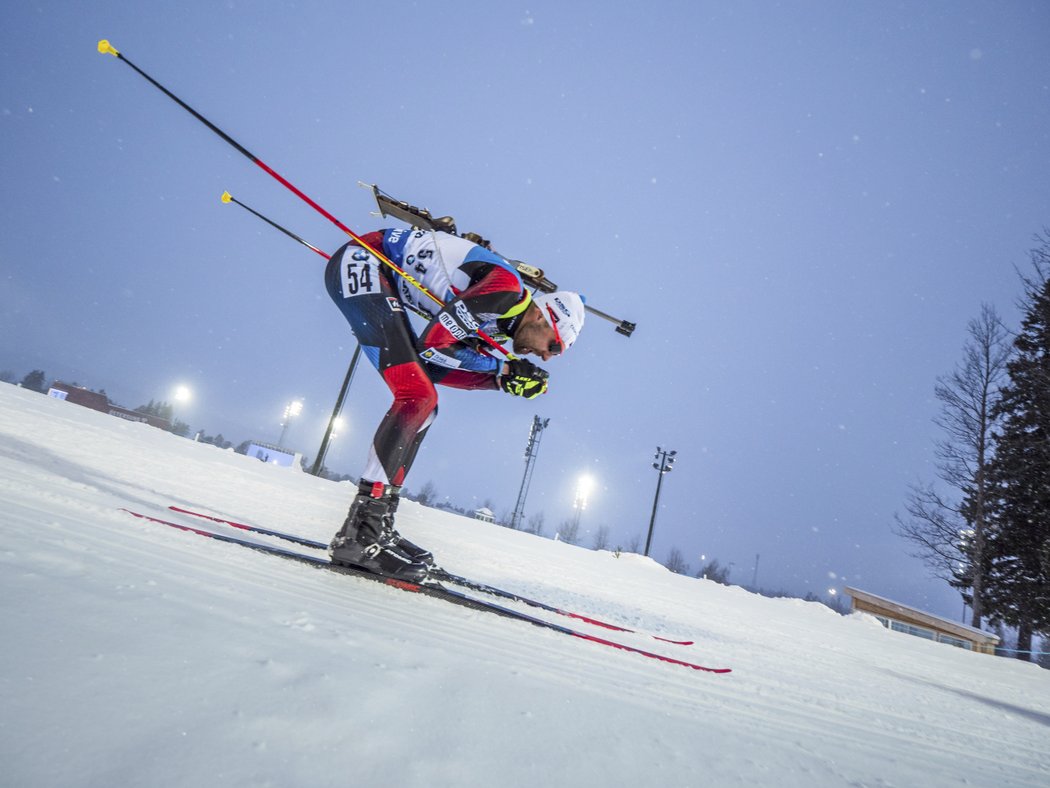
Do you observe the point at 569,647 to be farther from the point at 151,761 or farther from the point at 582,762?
the point at 151,761

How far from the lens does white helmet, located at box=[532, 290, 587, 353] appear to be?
3.58 m

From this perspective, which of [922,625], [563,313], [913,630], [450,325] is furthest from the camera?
[913,630]

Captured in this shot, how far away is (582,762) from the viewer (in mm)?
939

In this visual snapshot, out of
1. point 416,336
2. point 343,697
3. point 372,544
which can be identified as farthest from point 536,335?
point 343,697

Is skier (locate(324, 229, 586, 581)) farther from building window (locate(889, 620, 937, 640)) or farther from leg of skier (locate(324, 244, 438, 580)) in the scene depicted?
building window (locate(889, 620, 937, 640))

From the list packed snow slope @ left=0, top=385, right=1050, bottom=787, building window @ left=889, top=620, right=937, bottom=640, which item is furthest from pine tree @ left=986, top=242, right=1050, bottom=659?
packed snow slope @ left=0, top=385, right=1050, bottom=787

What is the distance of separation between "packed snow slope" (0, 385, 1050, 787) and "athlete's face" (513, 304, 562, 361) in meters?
1.93

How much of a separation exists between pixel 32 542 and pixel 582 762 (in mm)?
1711

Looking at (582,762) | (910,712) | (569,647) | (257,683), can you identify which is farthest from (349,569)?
(910,712)

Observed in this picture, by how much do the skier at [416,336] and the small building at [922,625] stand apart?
16.3m

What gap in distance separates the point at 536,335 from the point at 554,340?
15cm

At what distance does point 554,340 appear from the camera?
357 centimetres

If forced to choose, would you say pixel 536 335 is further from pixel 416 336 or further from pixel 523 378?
pixel 416 336

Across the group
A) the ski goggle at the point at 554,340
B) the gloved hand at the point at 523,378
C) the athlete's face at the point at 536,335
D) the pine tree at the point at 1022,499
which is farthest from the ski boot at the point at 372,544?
the pine tree at the point at 1022,499
